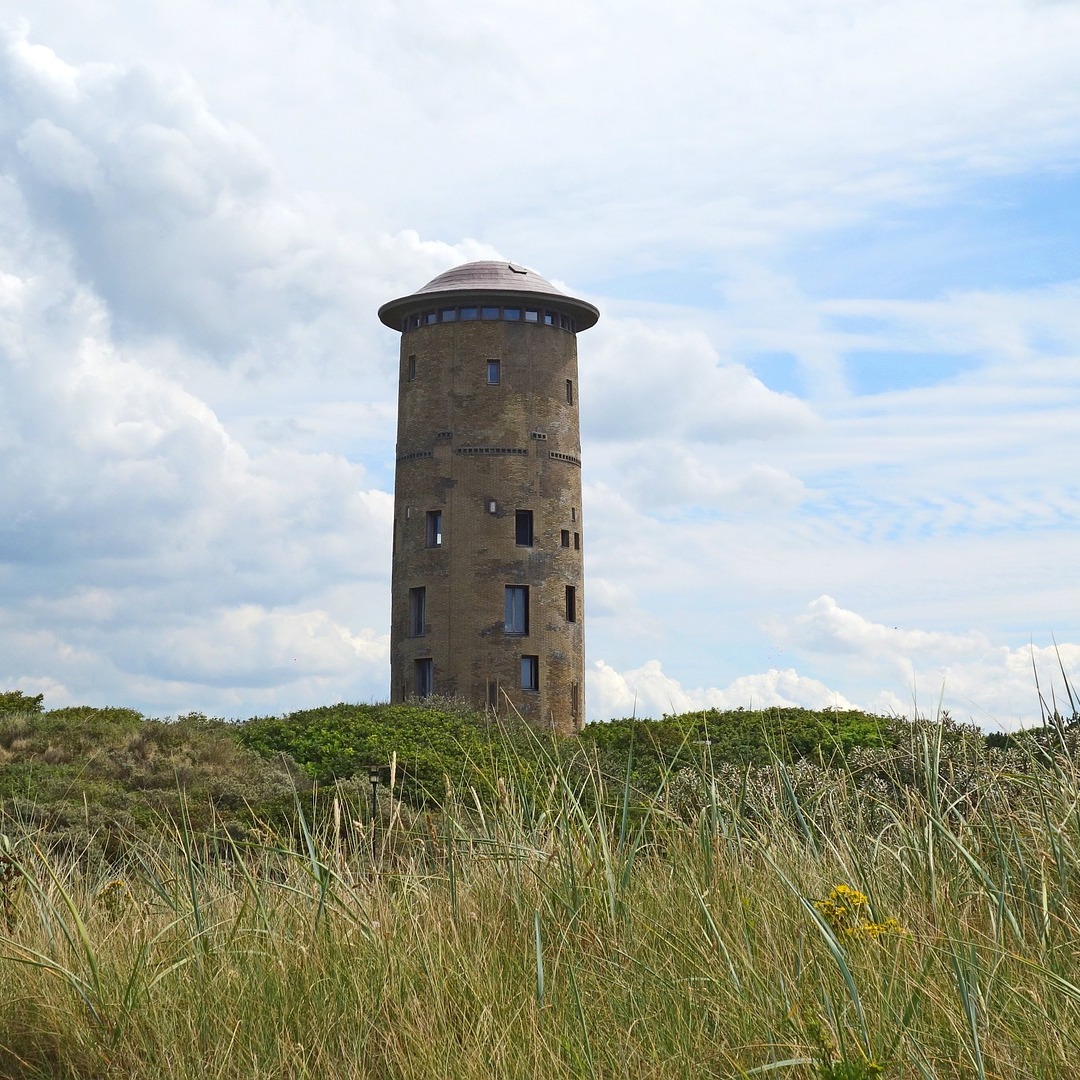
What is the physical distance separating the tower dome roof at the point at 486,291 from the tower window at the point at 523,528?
5.28m

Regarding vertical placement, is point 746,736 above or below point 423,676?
below

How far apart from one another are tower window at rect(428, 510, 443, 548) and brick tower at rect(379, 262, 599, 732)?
0.12 ft

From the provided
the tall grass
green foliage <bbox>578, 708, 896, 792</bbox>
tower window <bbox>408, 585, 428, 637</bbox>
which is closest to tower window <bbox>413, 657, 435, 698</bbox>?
tower window <bbox>408, 585, 428, 637</bbox>

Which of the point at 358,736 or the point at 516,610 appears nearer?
the point at 358,736

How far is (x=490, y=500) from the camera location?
31938 mm

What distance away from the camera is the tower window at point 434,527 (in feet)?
107

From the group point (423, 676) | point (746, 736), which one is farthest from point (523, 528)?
point (746, 736)

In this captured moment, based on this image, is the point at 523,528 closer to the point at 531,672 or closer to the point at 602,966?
the point at 531,672

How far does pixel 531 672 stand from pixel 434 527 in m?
4.22

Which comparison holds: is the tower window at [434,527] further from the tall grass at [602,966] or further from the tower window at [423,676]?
the tall grass at [602,966]

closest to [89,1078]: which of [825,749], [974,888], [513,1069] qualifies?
[513,1069]

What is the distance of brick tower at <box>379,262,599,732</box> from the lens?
31516 mm

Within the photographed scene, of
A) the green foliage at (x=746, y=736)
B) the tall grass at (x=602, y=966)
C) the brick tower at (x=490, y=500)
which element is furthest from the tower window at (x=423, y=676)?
the tall grass at (x=602, y=966)

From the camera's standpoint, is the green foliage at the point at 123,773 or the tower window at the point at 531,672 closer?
the green foliage at the point at 123,773
